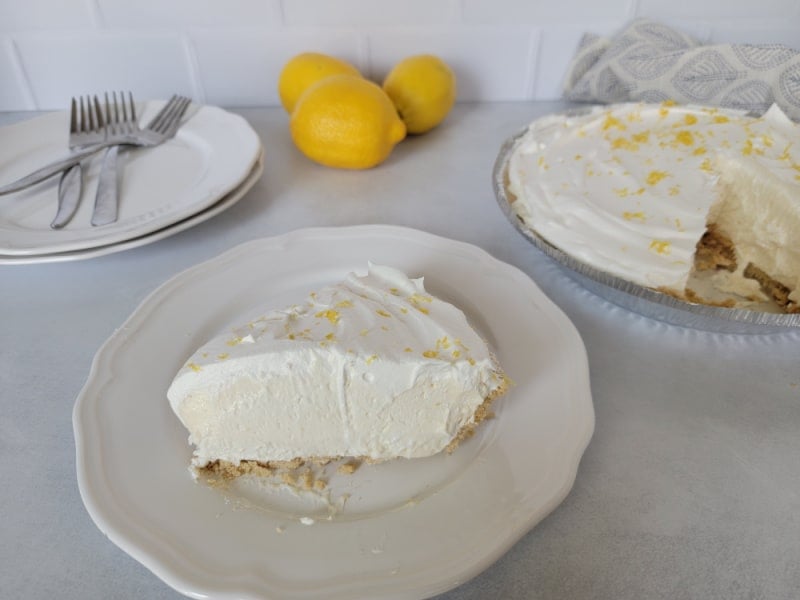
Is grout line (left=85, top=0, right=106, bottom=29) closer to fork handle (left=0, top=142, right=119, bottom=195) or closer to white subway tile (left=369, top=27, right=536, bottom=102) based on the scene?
Result: fork handle (left=0, top=142, right=119, bottom=195)

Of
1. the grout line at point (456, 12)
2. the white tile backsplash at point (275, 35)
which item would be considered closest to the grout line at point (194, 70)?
the white tile backsplash at point (275, 35)

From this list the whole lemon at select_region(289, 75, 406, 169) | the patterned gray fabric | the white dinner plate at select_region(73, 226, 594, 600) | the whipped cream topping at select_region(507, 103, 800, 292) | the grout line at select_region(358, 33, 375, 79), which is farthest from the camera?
the grout line at select_region(358, 33, 375, 79)

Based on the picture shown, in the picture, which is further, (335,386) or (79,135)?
(79,135)

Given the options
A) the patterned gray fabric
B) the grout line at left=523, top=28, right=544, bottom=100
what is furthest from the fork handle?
the patterned gray fabric

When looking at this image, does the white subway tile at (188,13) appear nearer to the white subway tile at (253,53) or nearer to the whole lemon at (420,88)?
the white subway tile at (253,53)

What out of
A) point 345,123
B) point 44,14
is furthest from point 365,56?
point 44,14

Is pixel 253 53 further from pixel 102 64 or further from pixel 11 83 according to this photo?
pixel 11 83

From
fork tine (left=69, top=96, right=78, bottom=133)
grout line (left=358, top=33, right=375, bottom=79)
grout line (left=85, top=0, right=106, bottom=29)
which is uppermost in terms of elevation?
grout line (left=85, top=0, right=106, bottom=29)

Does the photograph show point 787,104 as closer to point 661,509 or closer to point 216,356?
point 661,509
